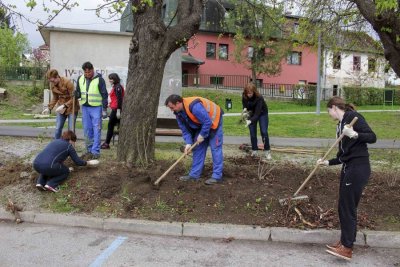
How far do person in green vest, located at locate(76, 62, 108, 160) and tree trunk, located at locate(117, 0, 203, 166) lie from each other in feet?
3.23

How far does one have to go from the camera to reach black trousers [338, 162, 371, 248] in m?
4.55

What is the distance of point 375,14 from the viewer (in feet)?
22.6

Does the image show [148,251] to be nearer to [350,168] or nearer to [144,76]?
[350,168]

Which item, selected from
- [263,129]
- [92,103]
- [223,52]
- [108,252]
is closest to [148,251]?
[108,252]

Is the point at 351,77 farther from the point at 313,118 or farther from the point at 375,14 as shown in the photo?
the point at 375,14

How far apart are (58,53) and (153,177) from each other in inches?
573

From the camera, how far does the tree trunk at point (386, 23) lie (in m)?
7.06

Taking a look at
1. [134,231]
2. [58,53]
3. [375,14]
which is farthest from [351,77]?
[134,231]

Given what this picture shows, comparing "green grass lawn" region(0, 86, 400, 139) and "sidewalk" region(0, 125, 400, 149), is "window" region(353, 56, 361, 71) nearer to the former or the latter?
"green grass lawn" region(0, 86, 400, 139)

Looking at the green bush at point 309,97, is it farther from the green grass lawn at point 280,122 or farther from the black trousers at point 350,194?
the black trousers at point 350,194

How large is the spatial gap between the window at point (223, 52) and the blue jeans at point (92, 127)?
3289 centimetres

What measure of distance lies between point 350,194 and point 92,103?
4885 mm

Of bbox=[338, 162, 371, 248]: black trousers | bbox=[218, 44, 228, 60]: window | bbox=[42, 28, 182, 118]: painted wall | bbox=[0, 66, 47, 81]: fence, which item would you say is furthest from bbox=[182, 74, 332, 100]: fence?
bbox=[338, 162, 371, 248]: black trousers

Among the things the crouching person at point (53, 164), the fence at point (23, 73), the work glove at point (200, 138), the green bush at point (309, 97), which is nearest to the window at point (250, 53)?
the green bush at point (309, 97)
